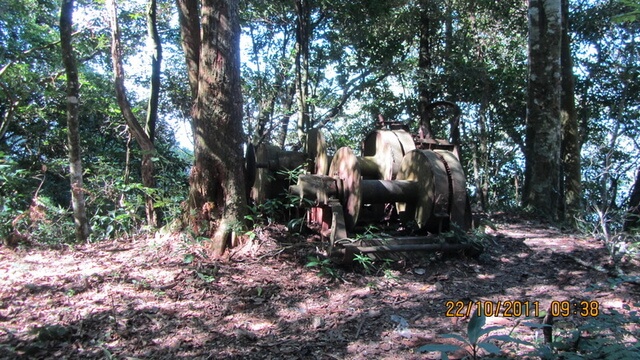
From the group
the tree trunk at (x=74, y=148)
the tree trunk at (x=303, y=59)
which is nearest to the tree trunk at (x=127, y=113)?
the tree trunk at (x=74, y=148)

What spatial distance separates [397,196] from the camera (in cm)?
461

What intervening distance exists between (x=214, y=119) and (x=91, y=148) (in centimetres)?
956

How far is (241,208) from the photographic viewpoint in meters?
4.83

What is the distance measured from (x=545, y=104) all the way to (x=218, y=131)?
5.64 meters

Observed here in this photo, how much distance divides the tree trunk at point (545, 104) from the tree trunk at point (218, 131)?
5256 millimetres

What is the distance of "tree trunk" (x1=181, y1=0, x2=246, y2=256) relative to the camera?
468 cm

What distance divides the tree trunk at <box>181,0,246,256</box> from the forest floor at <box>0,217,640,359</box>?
0.39 metres

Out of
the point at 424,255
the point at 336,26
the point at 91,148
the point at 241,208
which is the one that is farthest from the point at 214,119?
the point at 91,148

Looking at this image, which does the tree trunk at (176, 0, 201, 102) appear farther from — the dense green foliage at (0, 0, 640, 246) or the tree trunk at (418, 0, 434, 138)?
the tree trunk at (418, 0, 434, 138)

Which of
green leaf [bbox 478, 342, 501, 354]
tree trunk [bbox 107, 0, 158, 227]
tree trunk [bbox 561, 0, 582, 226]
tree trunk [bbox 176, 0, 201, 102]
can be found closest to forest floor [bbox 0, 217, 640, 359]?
green leaf [bbox 478, 342, 501, 354]

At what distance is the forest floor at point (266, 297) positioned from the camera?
298cm
